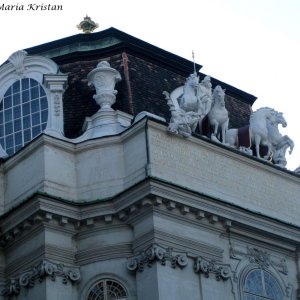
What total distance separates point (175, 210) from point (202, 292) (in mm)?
2140

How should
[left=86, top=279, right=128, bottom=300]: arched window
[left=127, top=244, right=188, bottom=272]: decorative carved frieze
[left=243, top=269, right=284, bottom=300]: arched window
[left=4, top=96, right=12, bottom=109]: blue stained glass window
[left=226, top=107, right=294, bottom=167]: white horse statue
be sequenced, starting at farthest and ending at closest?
[left=4, top=96, right=12, bottom=109]: blue stained glass window, [left=226, top=107, right=294, bottom=167]: white horse statue, [left=243, top=269, right=284, bottom=300]: arched window, [left=86, top=279, right=128, bottom=300]: arched window, [left=127, top=244, right=188, bottom=272]: decorative carved frieze

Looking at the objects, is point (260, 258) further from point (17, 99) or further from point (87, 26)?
point (87, 26)

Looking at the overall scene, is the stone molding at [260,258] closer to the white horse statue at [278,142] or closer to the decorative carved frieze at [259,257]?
the decorative carved frieze at [259,257]

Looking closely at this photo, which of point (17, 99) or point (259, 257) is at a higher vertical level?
point (17, 99)

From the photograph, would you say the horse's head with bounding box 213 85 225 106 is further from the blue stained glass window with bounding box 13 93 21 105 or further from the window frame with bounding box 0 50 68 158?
the blue stained glass window with bounding box 13 93 21 105

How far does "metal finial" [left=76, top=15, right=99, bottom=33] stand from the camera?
36.1 m

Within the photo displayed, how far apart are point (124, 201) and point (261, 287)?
14.5ft

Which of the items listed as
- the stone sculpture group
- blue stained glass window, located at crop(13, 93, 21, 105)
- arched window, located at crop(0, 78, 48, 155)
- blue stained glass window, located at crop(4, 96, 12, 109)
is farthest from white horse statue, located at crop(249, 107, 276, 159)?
blue stained glass window, located at crop(4, 96, 12, 109)

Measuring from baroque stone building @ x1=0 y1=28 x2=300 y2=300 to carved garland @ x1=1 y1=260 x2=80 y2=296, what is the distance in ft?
0.09

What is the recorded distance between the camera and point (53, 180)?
30.1m

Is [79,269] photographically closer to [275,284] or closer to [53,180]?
[53,180]

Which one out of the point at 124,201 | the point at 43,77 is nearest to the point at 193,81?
the point at 43,77

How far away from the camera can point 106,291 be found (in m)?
29.1

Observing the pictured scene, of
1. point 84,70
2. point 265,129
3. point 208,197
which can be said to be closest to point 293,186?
point 265,129
